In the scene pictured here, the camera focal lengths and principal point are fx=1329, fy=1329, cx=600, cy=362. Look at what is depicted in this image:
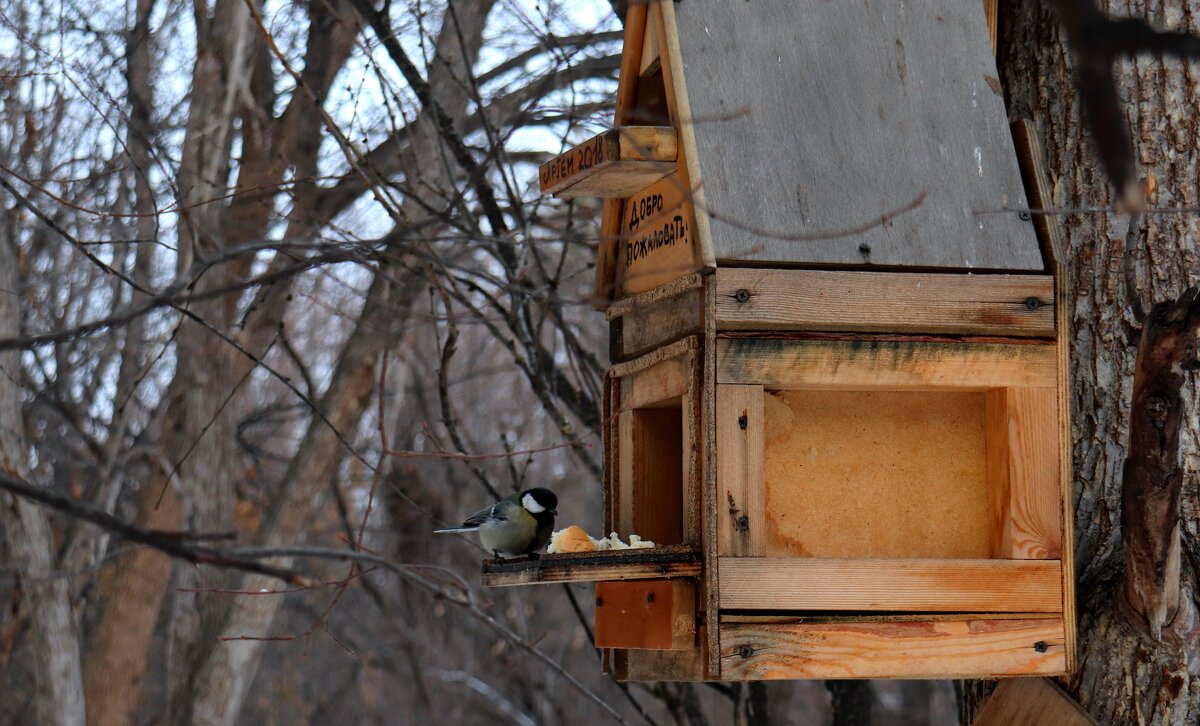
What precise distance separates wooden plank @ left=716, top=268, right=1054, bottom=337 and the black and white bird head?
1.25 meters

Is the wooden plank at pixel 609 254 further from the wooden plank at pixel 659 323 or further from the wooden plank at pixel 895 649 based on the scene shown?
the wooden plank at pixel 895 649

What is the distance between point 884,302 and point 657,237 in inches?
23.2

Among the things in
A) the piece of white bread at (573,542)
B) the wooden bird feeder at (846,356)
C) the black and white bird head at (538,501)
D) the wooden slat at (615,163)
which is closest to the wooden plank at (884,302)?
the wooden bird feeder at (846,356)

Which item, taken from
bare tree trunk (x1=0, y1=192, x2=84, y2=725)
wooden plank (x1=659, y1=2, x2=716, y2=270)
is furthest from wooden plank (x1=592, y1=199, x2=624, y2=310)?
bare tree trunk (x1=0, y1=192, x2=84, y2=725)

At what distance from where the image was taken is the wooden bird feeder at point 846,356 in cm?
244

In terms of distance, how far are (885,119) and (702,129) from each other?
0.38 meters

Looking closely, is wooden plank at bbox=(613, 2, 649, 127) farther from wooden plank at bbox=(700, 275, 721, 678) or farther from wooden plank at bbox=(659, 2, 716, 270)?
wooden plank at bbox=(700, 275, 721, 678)

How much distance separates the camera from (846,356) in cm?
251

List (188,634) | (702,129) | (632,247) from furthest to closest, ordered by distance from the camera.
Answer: (188,634), (632,247), (702,129)

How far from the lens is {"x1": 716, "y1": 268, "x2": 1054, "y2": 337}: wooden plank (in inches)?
97.7

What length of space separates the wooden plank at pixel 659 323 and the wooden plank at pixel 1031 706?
101cm

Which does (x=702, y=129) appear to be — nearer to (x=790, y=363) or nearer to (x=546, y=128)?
(x=790, y=363)

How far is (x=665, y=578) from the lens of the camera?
8.07ft

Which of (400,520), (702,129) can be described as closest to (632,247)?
(702,129)
